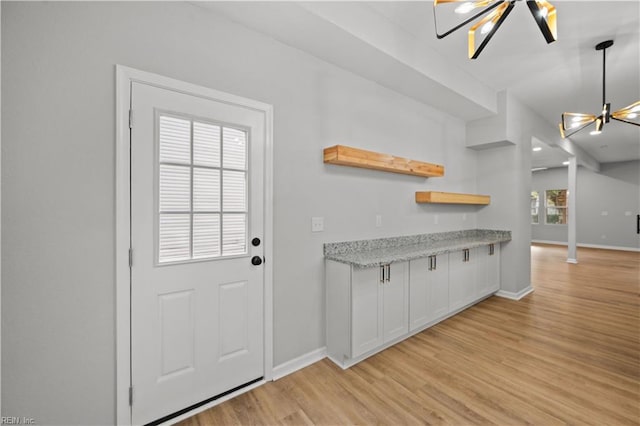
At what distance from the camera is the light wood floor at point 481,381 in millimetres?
1776

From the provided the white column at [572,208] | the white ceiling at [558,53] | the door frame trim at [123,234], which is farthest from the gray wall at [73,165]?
the white column at [572,208]

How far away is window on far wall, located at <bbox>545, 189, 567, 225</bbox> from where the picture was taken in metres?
10.2

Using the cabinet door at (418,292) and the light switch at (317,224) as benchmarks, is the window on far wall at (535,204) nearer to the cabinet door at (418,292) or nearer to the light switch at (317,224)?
the cabinet door at (418,292)

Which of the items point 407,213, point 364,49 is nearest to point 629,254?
point 407,213

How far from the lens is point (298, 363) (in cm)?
232

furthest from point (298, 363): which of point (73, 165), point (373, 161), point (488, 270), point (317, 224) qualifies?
point (488, 270)

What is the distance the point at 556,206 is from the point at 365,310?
11.8 m

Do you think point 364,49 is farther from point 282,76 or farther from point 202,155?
point 202,155

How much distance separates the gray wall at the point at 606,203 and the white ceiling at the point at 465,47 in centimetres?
718

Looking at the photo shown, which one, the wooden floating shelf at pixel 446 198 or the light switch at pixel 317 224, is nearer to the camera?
the light switch at pixel 317 224

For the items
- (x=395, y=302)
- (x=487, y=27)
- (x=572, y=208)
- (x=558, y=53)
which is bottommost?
(x=395, y=302)

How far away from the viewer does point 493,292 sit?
161 inches

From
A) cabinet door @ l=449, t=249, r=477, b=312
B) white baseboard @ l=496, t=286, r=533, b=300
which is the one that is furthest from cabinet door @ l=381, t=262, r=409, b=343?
white baseboard @ l=496, t=286, r=533, b=300

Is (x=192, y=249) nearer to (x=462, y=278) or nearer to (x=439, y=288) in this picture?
(x=439, y=288)
